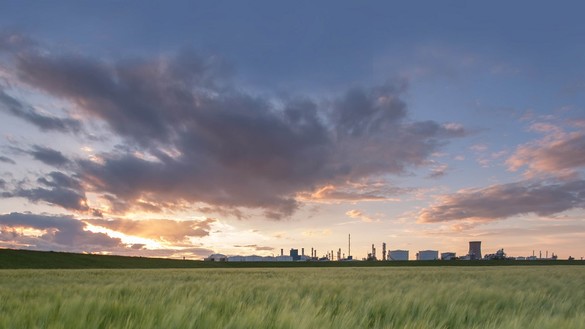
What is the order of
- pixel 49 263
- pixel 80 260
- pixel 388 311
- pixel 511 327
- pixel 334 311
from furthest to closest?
pixel 80 260 → pixel 49 263 → pixel 334 311 → pixel 388 311 → pixel 511 327

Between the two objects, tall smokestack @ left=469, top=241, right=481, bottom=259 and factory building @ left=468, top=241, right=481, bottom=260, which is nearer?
factory building @ left=468, top=241, right=481, bottom=260

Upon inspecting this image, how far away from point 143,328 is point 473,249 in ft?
672

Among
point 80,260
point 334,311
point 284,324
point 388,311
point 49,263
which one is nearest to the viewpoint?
point 284,324

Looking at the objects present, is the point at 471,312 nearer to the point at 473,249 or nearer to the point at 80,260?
the point at 80,260

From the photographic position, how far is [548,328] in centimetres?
446

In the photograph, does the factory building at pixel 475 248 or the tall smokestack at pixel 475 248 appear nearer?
the factory building at pixel 475 248

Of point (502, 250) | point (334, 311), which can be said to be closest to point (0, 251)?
point (334, 311)

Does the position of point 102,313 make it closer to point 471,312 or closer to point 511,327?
point 511,327

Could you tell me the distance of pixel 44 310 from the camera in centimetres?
434

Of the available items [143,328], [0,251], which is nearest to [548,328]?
[143,328]

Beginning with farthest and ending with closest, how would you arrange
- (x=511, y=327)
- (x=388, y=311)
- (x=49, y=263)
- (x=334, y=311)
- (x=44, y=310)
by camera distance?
(x=49, y=263) → (x=334, y=311) → (x=388, y=311) → (x=44, y=310) → (x=511, y=327)

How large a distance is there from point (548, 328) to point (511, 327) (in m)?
0.66

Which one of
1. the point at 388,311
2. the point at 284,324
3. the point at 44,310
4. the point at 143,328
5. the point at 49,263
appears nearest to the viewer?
the point at 143,328

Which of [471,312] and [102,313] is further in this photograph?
[471,312]
